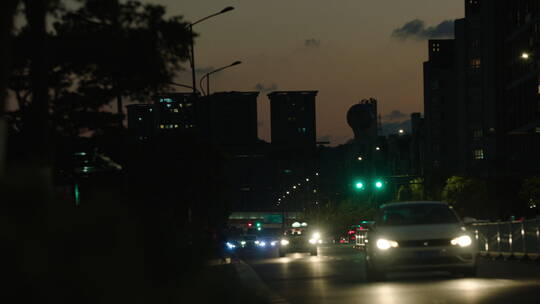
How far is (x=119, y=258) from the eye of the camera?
11547 millimetres

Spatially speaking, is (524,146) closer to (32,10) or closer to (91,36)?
(91,36)

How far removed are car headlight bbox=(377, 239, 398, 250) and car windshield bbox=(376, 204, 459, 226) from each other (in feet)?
2.36

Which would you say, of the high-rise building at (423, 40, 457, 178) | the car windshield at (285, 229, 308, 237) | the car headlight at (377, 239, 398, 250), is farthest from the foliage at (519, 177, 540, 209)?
the high-rise building at (423, 40, 457, 178)

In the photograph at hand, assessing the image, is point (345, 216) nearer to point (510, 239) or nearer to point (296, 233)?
point (296, 233)

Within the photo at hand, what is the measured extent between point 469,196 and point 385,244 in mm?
72578

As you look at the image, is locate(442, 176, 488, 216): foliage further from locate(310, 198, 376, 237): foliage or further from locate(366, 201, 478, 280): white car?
locate(366, 201, 478, 280): white car

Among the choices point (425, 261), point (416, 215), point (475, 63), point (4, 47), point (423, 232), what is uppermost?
point (475, 63)

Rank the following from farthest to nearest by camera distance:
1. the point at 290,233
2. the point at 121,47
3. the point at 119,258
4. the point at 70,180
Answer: the point at 290,233 < the point at 70,180 < the point at 121,47 < the point at 119,258

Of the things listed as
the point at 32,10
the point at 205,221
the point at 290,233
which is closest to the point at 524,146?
the point at 205,221

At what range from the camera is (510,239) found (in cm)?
3559

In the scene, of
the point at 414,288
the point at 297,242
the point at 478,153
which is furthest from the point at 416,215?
the point at 478,153

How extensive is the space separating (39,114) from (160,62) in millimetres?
7851

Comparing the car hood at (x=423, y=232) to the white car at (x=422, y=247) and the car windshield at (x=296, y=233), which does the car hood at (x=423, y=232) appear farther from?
the car windshield at (x=296, y=233)

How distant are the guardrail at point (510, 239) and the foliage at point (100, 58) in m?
11.5
